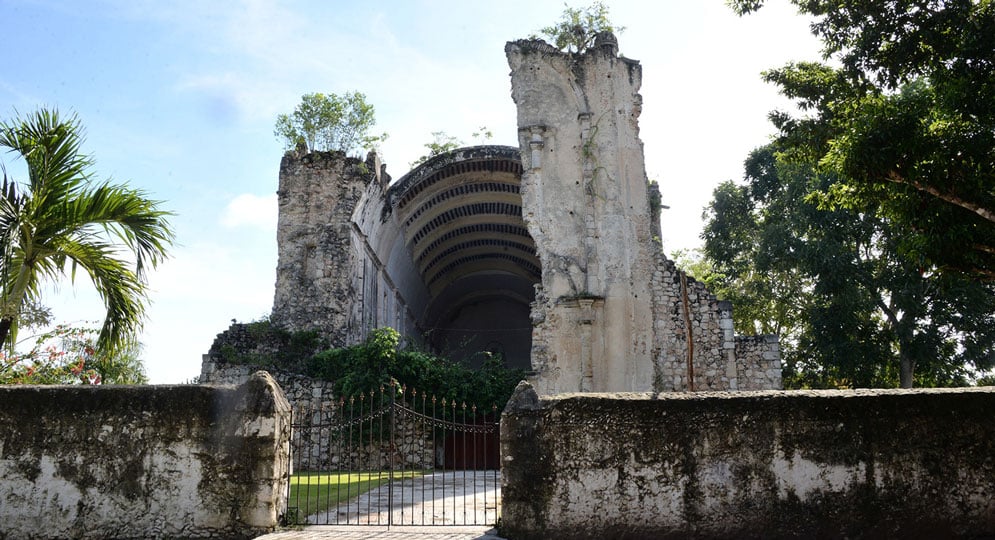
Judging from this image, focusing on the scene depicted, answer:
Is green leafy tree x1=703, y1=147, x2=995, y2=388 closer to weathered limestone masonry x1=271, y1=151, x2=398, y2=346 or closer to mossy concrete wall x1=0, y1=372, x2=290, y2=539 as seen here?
weathered limestone masonry x1=271, y1=151, x2=398, y2=346

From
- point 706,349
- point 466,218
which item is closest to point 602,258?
point 706,349

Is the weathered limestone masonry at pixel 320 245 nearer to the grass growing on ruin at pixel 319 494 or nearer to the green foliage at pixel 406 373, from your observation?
the green foliage at pixel 406 373

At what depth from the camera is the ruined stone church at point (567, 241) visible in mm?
18266

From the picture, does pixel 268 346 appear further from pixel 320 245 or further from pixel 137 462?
pixel 137 462

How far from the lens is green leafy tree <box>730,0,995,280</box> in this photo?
804cm

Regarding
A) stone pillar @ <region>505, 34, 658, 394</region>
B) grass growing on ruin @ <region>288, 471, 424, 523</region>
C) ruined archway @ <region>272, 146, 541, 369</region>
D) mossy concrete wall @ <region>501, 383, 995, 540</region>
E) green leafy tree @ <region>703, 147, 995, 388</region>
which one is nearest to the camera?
mossy concrete wall @ <region>501, 383, 995, 540</region>

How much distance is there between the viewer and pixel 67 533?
7.35 metres

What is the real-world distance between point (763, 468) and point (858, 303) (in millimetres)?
17234

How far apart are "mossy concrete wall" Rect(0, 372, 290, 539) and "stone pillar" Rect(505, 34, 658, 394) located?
36.8ft

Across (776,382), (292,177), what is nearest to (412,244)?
(292,177)

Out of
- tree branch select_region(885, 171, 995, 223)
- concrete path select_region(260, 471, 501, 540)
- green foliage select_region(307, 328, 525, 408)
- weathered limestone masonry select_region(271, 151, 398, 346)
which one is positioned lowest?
concrete path select_region(260, 471, 501, 540)

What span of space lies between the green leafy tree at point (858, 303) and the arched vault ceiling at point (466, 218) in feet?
28.5

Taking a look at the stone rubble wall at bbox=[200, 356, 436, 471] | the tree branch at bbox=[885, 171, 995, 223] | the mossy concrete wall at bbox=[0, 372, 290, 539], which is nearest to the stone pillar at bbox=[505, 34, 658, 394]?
the stone rubble wall at bbox=[200, 356, 436, 471]

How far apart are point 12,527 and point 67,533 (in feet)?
1.87
